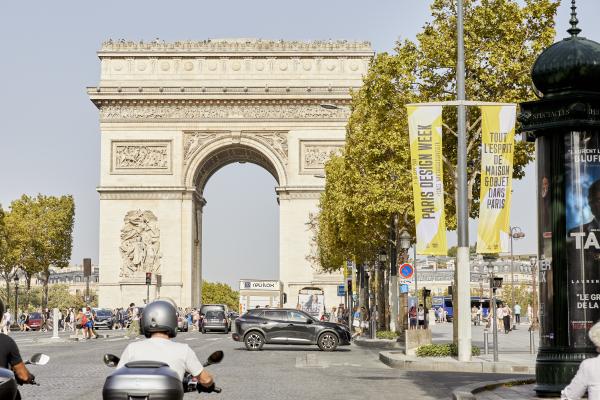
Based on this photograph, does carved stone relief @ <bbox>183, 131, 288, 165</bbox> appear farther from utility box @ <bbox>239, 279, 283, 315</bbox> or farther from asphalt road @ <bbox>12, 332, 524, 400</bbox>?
asphalt road @ <bbox>12, 332, 524, 400</bbox>

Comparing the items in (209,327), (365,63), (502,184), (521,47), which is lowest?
(209,327)

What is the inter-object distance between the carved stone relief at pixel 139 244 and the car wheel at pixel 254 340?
36.4m

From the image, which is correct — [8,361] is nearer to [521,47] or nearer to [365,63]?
[521,47]

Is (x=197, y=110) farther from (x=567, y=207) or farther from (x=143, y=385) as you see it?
(x=143, y=385)

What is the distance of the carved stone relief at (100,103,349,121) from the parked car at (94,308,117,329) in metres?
12.5

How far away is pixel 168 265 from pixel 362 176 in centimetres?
3304

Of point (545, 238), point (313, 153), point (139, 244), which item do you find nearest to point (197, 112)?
point (313, 153)

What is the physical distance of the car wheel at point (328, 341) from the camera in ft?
128

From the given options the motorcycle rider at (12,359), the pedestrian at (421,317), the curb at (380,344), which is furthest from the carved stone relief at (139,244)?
the motorcycle rider at (12,359)

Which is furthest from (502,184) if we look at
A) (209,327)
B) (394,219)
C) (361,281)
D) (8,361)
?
(209,327)

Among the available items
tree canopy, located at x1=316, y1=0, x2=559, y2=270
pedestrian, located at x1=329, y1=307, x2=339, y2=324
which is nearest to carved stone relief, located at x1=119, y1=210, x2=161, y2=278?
pedestrian, located at x1=329, y1=307, x2=339, y2=324

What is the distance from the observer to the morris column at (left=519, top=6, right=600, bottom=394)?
16219mm

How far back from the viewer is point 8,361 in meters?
9.40

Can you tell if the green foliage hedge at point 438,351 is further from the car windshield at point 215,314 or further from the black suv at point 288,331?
the car windshield at point 215,314
